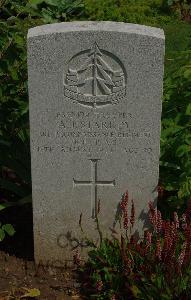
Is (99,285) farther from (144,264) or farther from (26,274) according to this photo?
(26,274)

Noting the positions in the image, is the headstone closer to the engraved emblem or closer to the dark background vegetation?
the engraved emblem

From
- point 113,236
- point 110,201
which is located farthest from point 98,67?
point 113,236

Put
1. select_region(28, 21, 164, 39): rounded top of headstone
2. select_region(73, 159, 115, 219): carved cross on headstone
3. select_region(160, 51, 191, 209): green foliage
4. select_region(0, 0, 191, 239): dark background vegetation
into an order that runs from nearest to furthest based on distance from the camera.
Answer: select_region(28, 21, 164, 39): rounded top of headstone, select_region(73, 159, 115, 219): carved cross on headstone, select_region(160, 51, 191, 209): green foliage, select_region(0, 0, 191, 239): dark background vegetation

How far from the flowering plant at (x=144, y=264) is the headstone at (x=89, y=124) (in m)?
0.19

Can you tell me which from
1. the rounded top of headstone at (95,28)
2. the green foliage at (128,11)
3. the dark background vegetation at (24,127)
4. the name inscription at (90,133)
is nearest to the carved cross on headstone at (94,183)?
the name inscription at (90,133)

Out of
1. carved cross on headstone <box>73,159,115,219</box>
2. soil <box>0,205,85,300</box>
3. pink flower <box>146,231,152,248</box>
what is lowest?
soil <box>0,205,85,300</box>

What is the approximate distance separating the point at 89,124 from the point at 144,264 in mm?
977

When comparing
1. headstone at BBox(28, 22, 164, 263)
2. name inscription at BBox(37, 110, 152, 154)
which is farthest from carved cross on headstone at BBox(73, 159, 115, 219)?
name inscription at BBox(37, 110, 152, 154)

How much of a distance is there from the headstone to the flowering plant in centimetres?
19

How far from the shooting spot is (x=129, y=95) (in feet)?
13.0

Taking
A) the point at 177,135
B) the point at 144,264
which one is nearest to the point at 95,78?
the point at 177,135

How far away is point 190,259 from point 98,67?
1.35 m

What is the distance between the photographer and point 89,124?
13.3 ft

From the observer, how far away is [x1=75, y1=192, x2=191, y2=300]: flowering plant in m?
3.92
